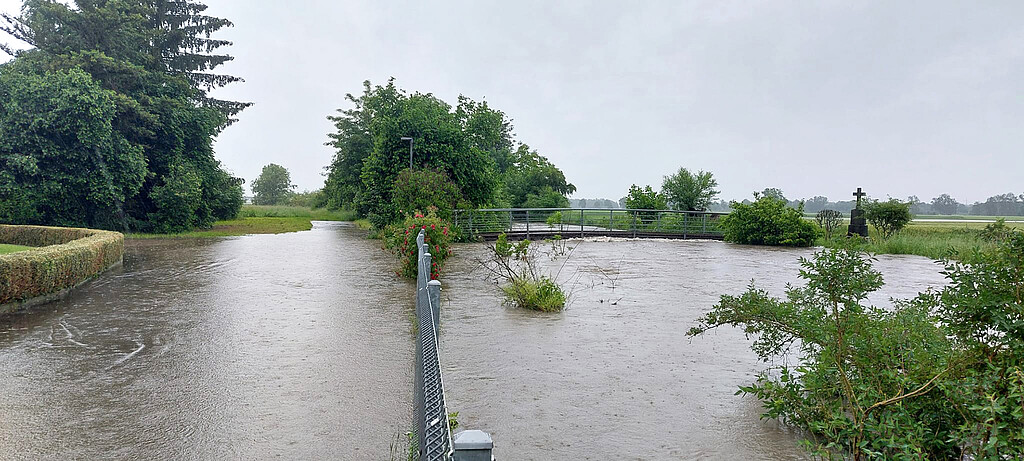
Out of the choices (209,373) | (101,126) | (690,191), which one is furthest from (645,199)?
(209,373)

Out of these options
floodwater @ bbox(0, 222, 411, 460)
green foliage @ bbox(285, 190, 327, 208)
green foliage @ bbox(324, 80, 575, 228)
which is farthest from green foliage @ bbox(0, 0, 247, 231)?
green foliage @ bbox(285, 190, 327, 208)

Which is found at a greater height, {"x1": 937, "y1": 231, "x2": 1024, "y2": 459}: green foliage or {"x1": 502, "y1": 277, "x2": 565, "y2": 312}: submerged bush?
{"x1": 937, "y1": 231, "x2": 1024, "y2": 459}: green foliage

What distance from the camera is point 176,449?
4.36 m

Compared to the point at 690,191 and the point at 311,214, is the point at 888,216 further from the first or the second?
the point at 311,214

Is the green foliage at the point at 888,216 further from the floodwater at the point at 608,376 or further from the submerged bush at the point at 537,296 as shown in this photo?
the submerged bush at the point at 537,296

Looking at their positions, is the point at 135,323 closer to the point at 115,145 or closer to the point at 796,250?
the point at 115,145

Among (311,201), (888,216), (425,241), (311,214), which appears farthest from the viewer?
(311,201)

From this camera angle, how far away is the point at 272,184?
100688 millimetres

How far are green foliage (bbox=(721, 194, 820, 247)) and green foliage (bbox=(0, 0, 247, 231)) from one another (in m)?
23.0

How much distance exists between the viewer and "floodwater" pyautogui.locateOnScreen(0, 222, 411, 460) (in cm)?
452

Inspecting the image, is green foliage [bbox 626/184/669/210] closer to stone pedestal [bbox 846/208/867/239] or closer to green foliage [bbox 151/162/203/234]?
stone pedestal [bbox 846/208/867/239]

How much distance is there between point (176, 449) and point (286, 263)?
12.7 metres

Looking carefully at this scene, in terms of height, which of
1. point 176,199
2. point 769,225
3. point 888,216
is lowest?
point 769,225

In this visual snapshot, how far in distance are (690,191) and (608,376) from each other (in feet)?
94.3
